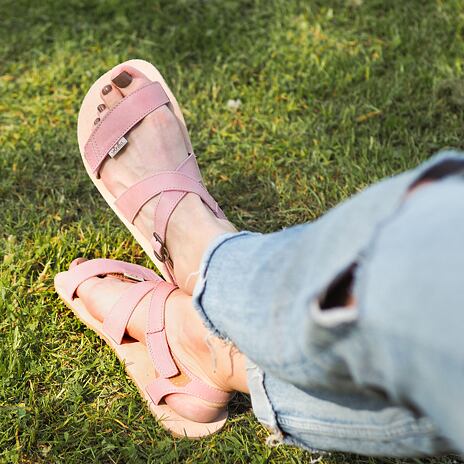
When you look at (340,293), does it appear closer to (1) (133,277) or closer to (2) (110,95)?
(1) (133,277)

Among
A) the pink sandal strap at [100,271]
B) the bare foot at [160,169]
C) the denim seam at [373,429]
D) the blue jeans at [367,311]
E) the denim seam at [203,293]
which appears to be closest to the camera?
the blue jeans at [367,311]

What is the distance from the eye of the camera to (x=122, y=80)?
5.96 feet

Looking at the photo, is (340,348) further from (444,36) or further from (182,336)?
(444,36)

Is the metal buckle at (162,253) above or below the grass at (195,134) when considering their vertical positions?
above

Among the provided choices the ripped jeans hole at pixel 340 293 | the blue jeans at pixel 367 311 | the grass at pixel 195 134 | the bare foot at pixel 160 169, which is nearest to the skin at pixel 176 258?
the bare foot at pixel 160 169

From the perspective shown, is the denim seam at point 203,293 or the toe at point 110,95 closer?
the denim seam at point 203,293

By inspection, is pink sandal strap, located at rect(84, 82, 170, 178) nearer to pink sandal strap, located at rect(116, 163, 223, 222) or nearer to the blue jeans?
pink sandal strap, located at rect(116, 163, 223, 222)

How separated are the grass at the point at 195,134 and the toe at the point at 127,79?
1.11 ft

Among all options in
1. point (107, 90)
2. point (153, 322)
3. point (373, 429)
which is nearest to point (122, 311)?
point (153, 322)

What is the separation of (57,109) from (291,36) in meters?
0.86

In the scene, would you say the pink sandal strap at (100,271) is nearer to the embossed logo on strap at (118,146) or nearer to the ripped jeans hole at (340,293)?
the embossed logo on strap at (118,146)

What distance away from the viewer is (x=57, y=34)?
96.9 inches

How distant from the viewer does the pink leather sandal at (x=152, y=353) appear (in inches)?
58.8

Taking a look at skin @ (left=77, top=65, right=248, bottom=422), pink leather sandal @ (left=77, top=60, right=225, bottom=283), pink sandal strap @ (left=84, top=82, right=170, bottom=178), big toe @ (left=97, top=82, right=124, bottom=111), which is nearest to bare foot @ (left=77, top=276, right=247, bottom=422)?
skin @ (left=77, top=65, right=248, bottom=422)
